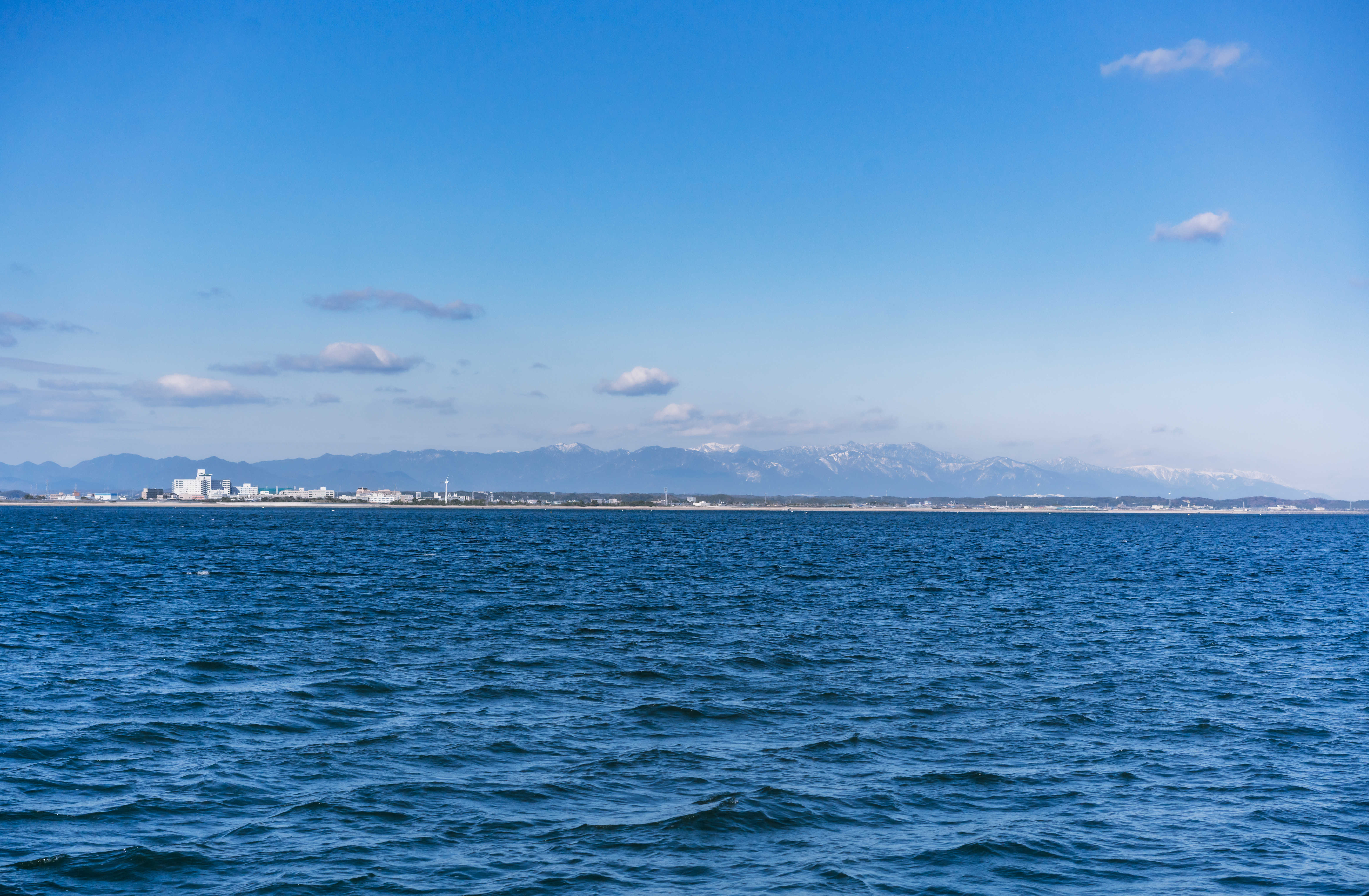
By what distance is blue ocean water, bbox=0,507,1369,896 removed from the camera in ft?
44.7

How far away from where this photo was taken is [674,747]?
19625 mm

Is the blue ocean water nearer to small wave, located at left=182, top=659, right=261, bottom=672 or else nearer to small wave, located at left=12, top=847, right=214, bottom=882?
small wave, located at left=12, top=847, right=214, bottom=882

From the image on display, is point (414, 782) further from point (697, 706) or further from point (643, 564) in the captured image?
point (643, 564)

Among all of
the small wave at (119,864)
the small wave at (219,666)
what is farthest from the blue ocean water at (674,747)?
the small wave at (219,666)

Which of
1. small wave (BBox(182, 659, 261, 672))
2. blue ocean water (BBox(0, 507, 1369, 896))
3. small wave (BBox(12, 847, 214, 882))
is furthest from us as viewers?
small wave (BBox(182, 659, 261, 672))

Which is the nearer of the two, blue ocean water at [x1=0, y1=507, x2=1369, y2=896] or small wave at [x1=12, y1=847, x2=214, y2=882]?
small wave at [x1=12, y1=847, x2=214, y2=882]

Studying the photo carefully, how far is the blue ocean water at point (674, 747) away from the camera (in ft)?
44.7

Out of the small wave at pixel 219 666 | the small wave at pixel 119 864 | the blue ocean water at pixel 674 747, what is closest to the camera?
the small wave at pixel 119 864

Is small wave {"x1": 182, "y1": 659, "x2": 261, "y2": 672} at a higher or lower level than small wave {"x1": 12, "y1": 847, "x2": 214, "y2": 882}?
lower

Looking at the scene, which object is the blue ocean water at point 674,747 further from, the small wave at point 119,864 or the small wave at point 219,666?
the small wave at point 219,666

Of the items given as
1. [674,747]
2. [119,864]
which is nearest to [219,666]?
[119,864]

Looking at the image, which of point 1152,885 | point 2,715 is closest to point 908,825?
point 1152,885

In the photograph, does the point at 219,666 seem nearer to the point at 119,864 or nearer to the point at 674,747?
the point at 119,864

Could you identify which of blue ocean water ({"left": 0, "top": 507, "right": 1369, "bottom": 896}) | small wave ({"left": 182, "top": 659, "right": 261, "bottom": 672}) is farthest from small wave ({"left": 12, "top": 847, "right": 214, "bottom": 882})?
small wave ({"left": 182, "top": 659, "right": 261, "bottom": 672})
